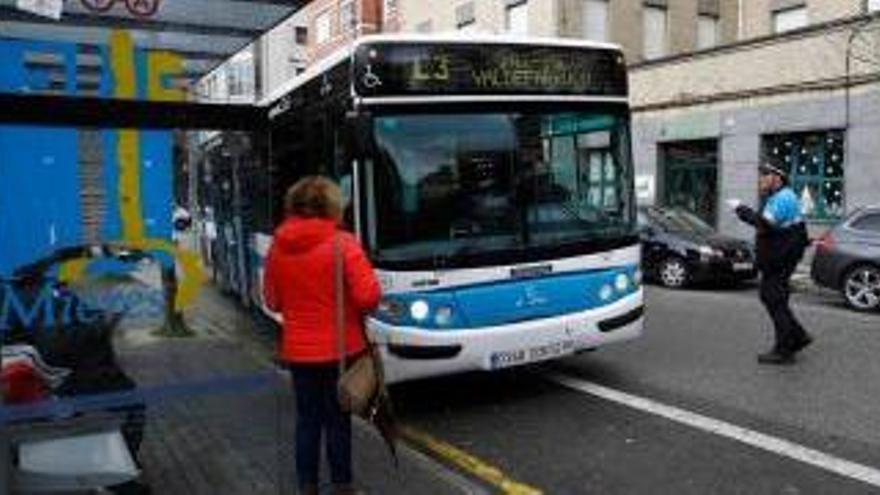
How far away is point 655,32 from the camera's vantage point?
31438mm

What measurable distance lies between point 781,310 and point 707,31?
78.2ft

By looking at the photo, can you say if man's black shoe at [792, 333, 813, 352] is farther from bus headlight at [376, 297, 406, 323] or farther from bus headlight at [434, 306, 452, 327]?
bus headlight at [376, 297, 406, 323]

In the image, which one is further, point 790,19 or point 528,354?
point 790,19

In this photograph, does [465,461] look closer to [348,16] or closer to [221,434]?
[221,434]

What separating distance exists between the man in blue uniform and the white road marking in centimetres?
188

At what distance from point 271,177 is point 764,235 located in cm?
436

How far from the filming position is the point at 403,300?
25.4 ft

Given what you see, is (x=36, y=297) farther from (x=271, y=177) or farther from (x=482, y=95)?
(x=271, y=177)

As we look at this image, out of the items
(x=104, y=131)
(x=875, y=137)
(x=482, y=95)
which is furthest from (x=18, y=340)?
(x=875, y=137)

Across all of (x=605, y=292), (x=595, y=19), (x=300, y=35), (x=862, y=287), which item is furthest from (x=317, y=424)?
(x=300, y=35)

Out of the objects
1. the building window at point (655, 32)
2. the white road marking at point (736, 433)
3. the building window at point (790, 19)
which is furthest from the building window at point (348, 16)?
the white road marking at point (736, 433)

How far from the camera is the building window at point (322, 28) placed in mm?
47875

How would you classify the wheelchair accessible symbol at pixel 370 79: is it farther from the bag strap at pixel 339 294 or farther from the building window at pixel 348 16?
the building window at pixel 348 16

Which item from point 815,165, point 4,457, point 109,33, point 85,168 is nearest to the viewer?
point 4,457
